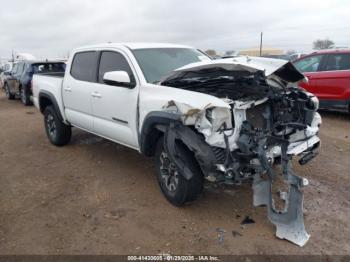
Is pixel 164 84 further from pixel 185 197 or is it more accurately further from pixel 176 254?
pixel 176 254

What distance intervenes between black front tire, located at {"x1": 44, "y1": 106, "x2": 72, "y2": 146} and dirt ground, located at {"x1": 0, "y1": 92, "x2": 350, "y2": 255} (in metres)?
0.66

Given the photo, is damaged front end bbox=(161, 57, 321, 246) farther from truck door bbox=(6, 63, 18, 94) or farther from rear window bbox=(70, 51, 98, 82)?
truck door bbox=(6, 63, 18, 94)

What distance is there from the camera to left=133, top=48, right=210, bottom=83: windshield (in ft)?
15.0

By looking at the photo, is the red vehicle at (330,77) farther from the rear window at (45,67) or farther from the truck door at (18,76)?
the truck door at (18,76)

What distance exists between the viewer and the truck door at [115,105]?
14.8ft

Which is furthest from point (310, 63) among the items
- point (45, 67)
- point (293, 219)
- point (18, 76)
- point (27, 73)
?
point (18, 76)

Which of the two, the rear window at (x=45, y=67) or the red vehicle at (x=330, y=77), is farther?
the rear window at (x=45, y=67)

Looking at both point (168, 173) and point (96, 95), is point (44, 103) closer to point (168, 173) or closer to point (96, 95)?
point (96, 95)

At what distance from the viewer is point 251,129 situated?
3.51m

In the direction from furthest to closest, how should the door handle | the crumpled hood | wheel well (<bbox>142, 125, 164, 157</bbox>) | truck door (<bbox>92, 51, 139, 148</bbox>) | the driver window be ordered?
the driver window < the door handle < truck door (<bbox>92, 51, 139, 148</bbox>) < wheel well (<bbox>142, 125, 164, 157</bbox>) < the crumpled hood

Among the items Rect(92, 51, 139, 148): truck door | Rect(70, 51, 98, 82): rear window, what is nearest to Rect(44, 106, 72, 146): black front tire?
Rect(70, 51, 98, 82): rear window

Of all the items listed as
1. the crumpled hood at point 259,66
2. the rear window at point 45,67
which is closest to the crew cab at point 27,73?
the rear window at point 45,67

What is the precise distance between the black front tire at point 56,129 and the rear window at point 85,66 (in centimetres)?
112

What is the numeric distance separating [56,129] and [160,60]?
2.98m
